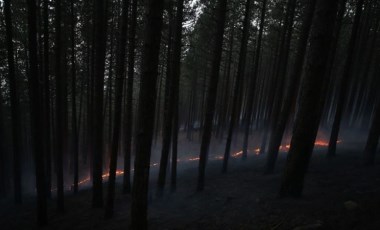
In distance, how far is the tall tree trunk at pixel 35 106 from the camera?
10.0 meters

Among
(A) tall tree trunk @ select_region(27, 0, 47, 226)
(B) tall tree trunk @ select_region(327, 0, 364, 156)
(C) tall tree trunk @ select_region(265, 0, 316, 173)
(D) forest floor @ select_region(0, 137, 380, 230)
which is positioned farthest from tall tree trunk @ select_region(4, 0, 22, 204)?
(B) tall tree trunk @ select_region(327, 0, 364, 156)

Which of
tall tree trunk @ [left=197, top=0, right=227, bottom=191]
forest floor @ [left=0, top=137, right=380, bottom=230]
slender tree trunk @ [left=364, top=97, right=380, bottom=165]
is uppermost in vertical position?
tall tree trunk @ [left=197, top=0, right=227, bottom=191]

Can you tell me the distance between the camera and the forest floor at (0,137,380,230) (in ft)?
21.9

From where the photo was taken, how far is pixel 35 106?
11.0 metres

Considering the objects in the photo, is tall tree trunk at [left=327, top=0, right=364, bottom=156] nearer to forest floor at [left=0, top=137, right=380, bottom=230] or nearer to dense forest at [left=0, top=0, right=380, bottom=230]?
dense forest at [left=0, top=0, right=380, bottom=230]

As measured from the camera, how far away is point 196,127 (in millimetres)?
42969

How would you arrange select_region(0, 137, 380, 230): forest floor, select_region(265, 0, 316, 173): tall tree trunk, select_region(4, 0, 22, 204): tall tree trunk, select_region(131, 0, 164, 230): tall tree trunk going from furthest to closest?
1. select_region(4, 0, 22, 204): tall tree trunk
2. select_region(265, 0, 316, 173): tall tree trunk
3. select_region(0, 137, 380, 230): forest floor
4. select_region(131, 0, 164, 230): tall tree trunk

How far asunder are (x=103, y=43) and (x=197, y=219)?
322 inches

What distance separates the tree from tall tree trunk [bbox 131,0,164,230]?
4.37 m

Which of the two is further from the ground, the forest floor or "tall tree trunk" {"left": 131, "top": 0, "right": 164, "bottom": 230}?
"tall tree trunk" {"left": 131, "top": 0, "right": 164, "bottom": 230}

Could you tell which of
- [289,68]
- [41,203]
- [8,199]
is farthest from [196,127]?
[41,203]

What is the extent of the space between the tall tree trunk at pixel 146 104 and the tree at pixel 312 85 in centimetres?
437

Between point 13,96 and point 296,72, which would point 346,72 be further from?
point 13,96

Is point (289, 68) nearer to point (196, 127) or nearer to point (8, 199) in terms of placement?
point (196, 127)
